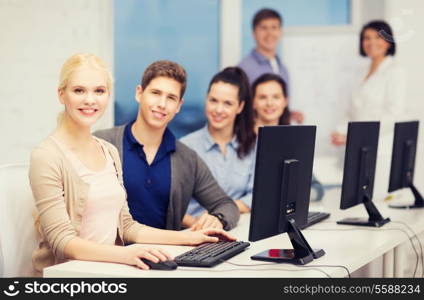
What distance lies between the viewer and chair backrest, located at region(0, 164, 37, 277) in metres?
2.17

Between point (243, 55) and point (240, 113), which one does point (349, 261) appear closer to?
point (240, 113)

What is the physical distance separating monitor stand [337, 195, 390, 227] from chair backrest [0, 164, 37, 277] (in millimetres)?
1306

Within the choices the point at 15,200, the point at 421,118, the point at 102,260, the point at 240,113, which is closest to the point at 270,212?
the point at 102,260

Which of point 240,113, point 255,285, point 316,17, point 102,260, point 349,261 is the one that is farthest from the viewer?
point 316,17

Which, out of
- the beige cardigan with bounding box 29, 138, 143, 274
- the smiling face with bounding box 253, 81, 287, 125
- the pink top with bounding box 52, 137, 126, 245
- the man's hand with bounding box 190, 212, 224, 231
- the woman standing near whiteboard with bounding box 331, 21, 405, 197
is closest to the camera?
the beige cardigan with bounding box 29, 138, 143, 274

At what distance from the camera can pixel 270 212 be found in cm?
209

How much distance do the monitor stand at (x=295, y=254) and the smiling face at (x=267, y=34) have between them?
2.83m

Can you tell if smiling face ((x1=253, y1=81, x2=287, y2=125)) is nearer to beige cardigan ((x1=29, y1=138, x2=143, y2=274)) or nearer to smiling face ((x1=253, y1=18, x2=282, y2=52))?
smiling face ((x1=253, y1=18, x2=282, y2=52))

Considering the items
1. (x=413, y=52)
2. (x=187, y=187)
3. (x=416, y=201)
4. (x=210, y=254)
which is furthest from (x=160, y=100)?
(x=413, y=52)

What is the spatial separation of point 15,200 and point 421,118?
3.33m

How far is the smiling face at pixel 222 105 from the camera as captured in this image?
10.7ft

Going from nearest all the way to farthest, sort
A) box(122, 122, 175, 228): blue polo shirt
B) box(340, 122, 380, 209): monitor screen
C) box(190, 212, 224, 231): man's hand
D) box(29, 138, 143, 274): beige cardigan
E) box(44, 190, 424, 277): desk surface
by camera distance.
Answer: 1. box(44, 190, 424, 277): desk surface
2. box(29, 138, 143, 274): beige cardigan
3. box(190, 212, 224, 231): man's hand
4. box(122, 122, 175, 228): blue polo shirt
5. box(340, 122, 380, 209): monitor screen

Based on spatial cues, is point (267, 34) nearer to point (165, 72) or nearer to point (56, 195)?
point (165, 72)

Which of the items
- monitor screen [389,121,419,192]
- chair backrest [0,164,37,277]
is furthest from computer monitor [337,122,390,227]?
chair backrest [0,164,37,277]
